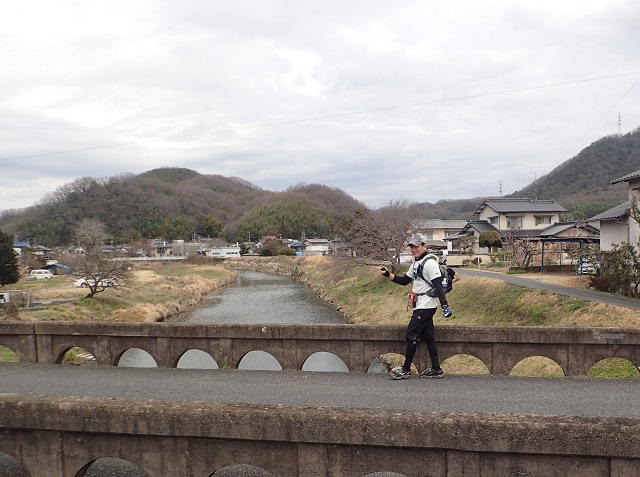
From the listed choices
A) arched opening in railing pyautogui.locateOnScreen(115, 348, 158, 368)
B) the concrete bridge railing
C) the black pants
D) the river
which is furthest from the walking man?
arched opening in railing pyautogui.locateOnScreen(115, 348, 158, 368)

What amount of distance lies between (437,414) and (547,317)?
38.4ft

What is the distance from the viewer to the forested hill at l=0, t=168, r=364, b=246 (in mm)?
97812

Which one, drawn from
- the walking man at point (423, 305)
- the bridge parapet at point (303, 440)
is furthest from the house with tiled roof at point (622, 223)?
the bridge parapet at point (303, 440)

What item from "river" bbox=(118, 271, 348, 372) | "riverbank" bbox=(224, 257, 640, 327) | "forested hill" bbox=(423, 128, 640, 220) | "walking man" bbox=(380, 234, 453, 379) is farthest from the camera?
"forested hill" bbox=(423, 128, 640, 220)

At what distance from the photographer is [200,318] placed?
2627 cm

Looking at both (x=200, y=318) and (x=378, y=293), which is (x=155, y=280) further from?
(x=378, y=293)

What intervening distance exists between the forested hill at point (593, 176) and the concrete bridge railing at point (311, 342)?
202ft

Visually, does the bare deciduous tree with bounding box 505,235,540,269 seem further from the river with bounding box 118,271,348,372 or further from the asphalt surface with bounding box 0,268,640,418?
the asphalt surface with bounding box 0,268,640,418

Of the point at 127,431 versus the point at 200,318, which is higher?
the point at 127,431

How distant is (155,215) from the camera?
120312mm

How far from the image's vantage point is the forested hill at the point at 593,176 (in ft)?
219

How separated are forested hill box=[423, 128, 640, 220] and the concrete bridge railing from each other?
6160cm

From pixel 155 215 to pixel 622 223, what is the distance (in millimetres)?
117774

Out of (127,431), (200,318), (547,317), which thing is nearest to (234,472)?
(127,431)
